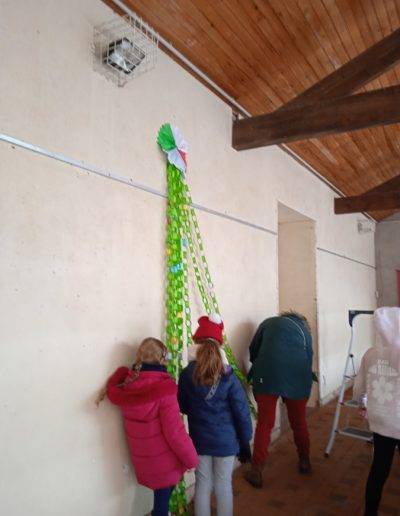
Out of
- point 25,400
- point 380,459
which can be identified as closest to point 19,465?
point 25,400

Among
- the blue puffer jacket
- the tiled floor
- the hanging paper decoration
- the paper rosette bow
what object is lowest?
the tiled floor

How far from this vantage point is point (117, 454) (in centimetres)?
231

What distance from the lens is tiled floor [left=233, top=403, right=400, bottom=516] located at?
281 centimetres

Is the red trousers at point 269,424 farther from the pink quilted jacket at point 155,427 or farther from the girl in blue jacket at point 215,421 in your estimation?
the pink quilted jacket at point 155,427

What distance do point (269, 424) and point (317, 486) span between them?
0.55 meters

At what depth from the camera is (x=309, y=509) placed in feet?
9.21

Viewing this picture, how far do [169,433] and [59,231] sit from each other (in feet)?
3.74

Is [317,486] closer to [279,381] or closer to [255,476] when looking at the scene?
[255,476]

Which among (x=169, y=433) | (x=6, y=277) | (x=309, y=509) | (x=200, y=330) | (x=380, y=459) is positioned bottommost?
(x=309, y=509)

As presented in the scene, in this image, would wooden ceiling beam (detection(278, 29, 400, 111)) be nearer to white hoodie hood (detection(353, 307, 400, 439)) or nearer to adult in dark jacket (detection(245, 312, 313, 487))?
adult in dark jacket (detection(245, 312, 313, 487))

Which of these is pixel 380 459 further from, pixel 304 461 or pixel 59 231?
pixel 59 231

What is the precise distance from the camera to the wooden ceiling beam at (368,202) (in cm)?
642

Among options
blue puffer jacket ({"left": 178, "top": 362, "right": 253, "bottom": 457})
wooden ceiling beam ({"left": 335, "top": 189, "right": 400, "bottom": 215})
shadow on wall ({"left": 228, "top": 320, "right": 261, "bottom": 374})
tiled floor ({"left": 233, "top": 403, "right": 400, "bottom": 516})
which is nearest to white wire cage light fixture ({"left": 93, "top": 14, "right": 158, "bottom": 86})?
blue puffer jacket ({"left": 178, "top": 362, "right": 253, "bottom": 457})

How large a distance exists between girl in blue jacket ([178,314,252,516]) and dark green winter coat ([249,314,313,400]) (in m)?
0.89
